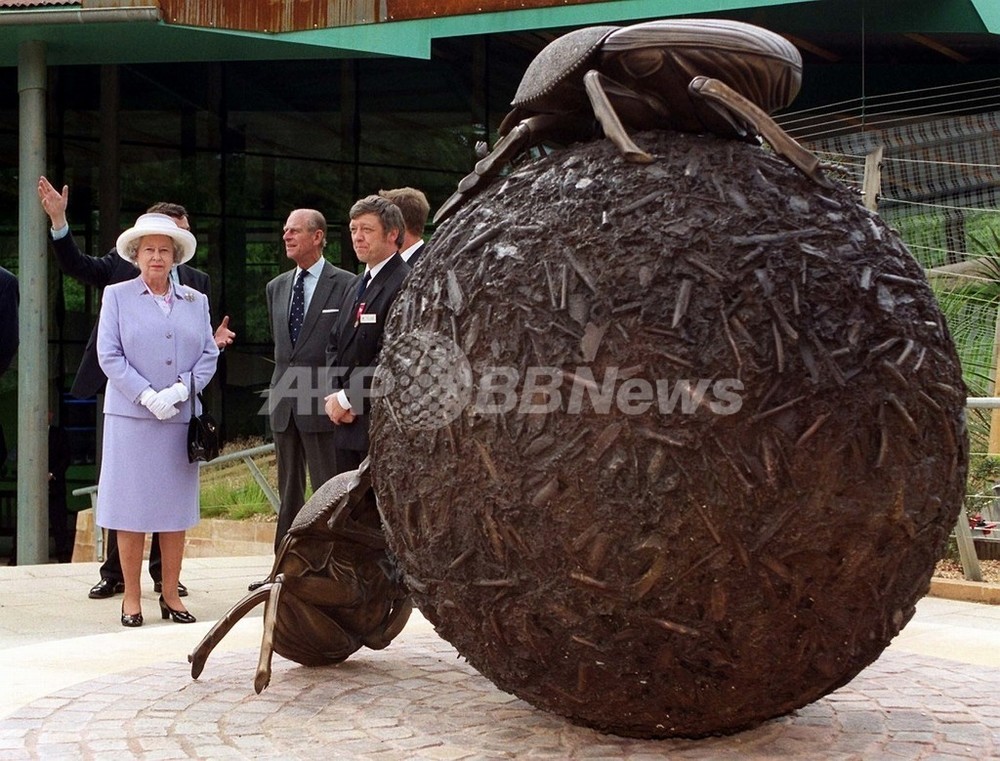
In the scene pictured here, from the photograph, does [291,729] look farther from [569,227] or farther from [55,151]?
[55,151]

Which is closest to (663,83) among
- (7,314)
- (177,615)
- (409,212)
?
(409,212)

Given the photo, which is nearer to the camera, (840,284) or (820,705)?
(840,284)

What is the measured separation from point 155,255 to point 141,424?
32.9 inches

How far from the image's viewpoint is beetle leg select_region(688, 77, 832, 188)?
10.5 feet

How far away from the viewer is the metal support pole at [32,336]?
1063cm

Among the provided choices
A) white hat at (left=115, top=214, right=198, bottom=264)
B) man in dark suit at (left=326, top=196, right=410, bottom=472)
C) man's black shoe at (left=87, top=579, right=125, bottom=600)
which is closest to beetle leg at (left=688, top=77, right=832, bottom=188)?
man in dark suit at (left=326, top=196, right=410, bottom=472)

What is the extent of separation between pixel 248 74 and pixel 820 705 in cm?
1563

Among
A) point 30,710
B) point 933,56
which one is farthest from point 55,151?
point 30,710

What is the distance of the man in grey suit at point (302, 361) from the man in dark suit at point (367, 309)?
0.57 meters

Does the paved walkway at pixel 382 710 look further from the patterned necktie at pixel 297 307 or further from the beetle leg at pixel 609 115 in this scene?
the patterned necktie at pixel 297 307

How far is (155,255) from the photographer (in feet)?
19.9

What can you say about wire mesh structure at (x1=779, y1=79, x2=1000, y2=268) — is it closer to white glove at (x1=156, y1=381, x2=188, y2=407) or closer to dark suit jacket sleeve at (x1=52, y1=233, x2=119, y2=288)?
dark suit jacket sleeve at (x1=52, y1=233, x2=119, y2=288)

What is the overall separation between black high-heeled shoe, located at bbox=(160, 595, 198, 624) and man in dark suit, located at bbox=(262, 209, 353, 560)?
631mm

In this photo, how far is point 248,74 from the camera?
1773cm
